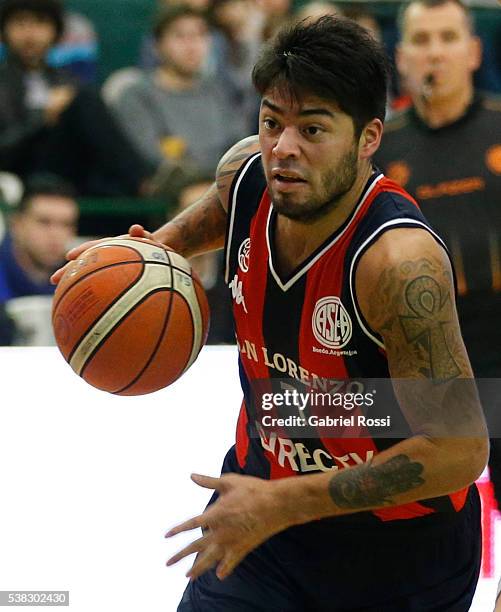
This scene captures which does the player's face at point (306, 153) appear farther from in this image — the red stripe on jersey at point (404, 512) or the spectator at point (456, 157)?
the spectator at point (456, 157)

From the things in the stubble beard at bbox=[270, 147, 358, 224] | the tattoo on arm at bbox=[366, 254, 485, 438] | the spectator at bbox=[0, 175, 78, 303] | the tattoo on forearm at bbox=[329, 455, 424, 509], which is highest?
the spectator at bbox=[0, 175, 78, 303]

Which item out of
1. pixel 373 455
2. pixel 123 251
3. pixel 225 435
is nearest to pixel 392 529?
pixel 373 455

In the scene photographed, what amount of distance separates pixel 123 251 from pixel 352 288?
0.69 meters

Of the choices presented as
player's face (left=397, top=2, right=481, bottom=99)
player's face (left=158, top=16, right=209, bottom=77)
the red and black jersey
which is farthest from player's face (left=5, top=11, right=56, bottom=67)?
the red and black jersey

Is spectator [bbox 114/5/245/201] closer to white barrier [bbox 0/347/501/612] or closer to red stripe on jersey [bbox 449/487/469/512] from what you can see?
white barrier [bbox 0/347/501/612]

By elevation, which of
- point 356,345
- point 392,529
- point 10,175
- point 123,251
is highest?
point 10,175

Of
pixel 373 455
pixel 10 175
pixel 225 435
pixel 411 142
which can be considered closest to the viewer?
pixel 373 455

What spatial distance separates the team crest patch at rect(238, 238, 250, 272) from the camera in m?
2.91

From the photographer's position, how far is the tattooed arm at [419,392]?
2.46m

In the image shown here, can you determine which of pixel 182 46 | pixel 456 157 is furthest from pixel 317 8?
pixel 456 157

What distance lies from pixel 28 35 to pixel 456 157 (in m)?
3.16

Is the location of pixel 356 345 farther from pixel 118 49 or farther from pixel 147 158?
pixel 118 49

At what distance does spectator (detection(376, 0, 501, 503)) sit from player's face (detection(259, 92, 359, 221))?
1.85m

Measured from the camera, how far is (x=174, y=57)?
7020 mm
